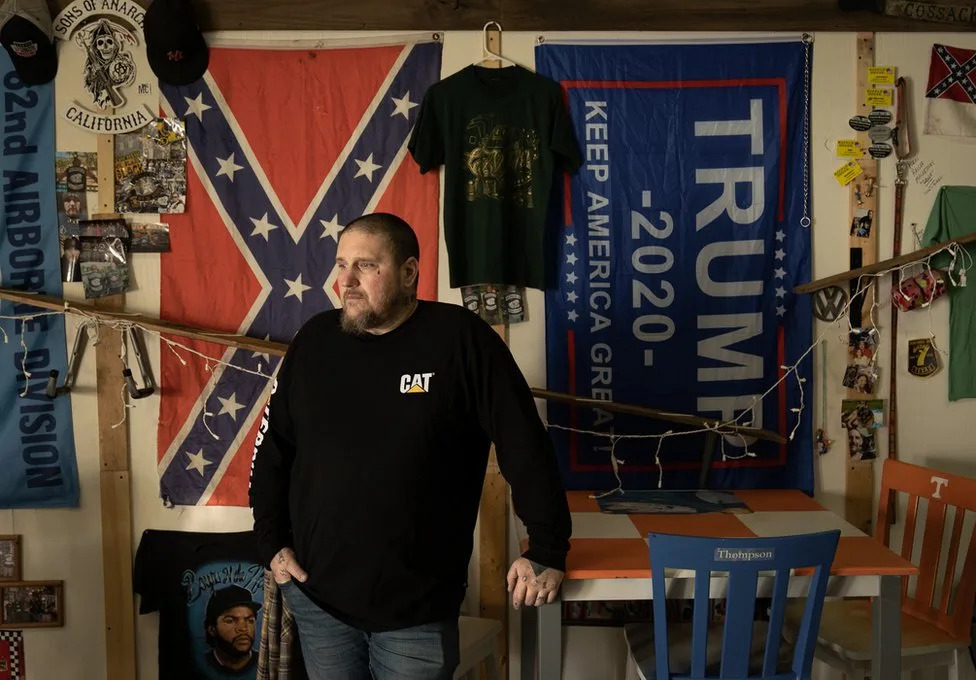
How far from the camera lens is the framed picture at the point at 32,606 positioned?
109 inches

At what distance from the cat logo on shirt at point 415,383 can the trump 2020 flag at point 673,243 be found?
1.04 metres

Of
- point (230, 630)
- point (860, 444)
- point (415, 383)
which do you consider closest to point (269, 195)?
point (415, 383)

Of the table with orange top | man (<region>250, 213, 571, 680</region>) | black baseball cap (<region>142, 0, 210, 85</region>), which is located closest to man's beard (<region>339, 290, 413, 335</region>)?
man (<region>250, 213, 571, 680</region>)

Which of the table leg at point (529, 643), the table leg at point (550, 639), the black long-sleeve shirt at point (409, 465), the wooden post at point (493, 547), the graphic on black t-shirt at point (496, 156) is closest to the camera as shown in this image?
the black long-sleeve shirt at point (409, 465)

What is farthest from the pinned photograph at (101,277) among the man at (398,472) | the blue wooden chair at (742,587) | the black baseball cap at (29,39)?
the blue wooden chair at (742,587)

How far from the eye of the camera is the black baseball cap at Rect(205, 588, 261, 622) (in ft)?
9.05

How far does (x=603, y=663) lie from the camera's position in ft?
9.29

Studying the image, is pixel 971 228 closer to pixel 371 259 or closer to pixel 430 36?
pixel 430 36

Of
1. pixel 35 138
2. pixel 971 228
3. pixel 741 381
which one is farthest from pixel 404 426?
pixel 971 228

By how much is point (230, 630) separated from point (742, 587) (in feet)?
5.85

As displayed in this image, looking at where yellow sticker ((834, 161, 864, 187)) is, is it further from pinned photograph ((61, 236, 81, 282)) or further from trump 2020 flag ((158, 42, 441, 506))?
pinned photograph ((61, 236, 81, 282))

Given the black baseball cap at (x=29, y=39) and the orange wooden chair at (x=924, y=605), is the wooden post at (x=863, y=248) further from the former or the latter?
the black baseball cap at (x=29, y=39)

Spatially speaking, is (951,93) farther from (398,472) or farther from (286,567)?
(286,567)

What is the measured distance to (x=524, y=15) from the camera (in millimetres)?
2709
